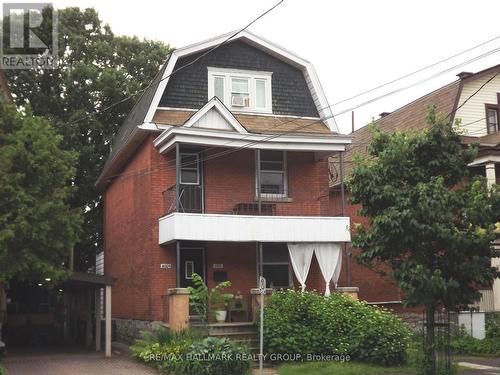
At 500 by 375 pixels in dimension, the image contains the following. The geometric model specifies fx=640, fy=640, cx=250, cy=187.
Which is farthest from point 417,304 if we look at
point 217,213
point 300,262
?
point 217,213

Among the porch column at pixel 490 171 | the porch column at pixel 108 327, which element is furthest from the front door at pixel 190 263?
the porch column at pixel 490 171

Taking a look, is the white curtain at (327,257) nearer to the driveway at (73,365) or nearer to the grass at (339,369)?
the grass at (339,369)

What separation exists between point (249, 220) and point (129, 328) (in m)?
7.15

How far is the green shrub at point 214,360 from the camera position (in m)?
14.2

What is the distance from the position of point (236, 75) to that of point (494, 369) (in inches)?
503

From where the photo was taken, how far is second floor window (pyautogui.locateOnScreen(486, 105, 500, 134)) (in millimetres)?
26312

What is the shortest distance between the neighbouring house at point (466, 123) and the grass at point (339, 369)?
5761 millimetres

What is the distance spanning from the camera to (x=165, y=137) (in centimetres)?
1977

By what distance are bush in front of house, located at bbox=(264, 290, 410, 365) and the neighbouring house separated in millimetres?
4511

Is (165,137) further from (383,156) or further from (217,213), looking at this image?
(383,156)

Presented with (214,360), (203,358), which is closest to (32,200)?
(203,358)

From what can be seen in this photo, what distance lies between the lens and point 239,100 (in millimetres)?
22656

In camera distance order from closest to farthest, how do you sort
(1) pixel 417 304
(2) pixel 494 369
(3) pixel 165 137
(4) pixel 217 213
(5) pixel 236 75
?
1. (1) pixel 417 304
2. (2) pixel 494 369
3. (3) pixel 165 137
4. (4) pixel 217 213
5. (5) pixel 236 75

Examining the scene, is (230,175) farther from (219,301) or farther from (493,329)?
(493,329)
